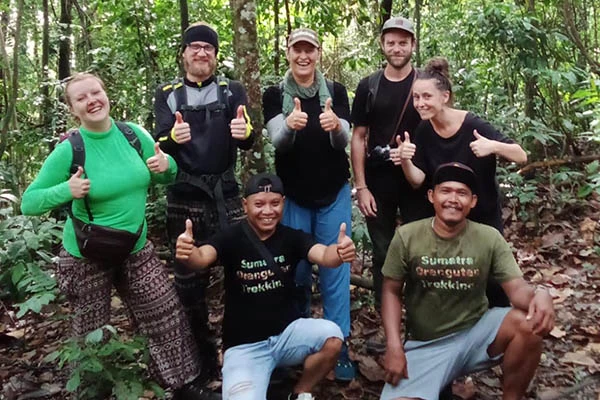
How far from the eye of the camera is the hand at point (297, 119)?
3723 mm

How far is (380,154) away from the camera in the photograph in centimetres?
419

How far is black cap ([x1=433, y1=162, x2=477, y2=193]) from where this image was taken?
11.4 feet

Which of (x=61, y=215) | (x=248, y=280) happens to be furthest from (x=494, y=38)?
(x=61, y=215)

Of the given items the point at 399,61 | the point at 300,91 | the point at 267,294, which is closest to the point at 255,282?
the point at 267,294

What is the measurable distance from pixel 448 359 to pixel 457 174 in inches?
44.8

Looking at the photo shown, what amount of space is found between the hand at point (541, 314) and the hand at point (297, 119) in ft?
5.88

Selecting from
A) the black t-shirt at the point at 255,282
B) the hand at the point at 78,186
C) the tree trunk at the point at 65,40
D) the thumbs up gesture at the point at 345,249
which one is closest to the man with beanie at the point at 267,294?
the black t-shirt at the point at 255,282

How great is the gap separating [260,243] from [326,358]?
2.79 feet

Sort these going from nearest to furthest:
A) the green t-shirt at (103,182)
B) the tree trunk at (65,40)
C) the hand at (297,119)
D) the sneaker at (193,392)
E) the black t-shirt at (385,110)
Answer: the green t-shirt at (103,182) < the hand at (297,119) < the sneaker at (193,392) < the black t-shirt at (385,110) < the tree trunk at (65,40)

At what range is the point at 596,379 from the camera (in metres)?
3.83

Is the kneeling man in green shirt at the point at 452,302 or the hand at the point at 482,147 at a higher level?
the hand at the point at 482,147

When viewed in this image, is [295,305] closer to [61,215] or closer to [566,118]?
[61,215]

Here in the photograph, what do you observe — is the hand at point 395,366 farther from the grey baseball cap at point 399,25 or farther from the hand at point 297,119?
the grey baseball cap at point 399,25

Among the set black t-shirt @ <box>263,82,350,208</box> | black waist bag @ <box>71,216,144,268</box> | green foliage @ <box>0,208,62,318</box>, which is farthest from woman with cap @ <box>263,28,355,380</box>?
green foliage @ <box>0,208,62,318</box>
